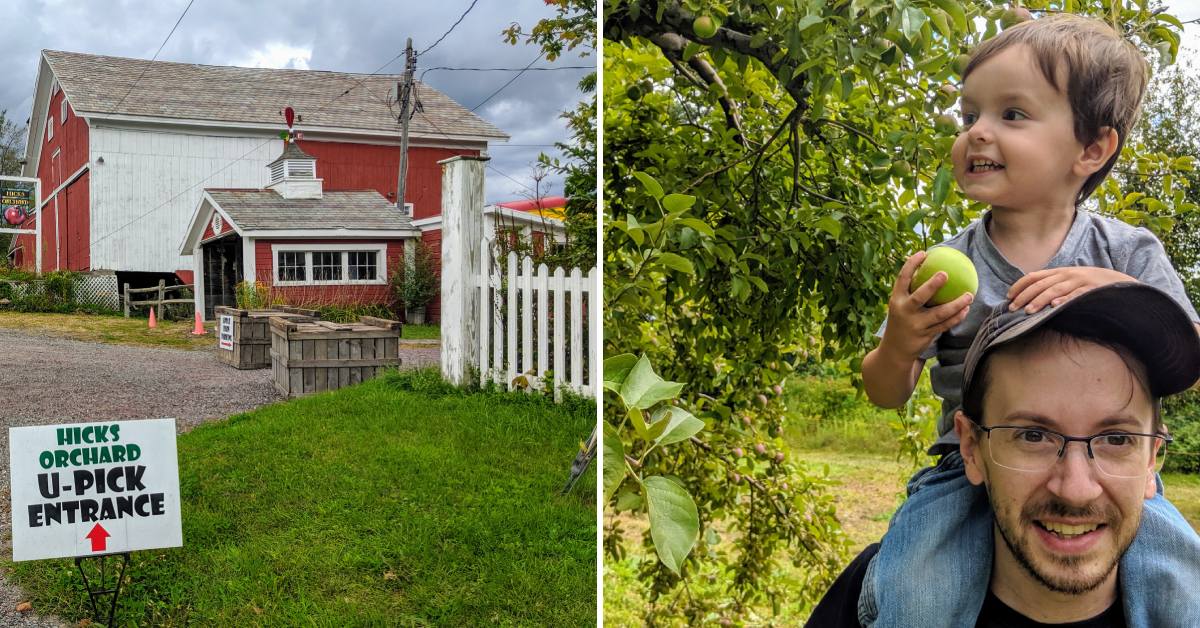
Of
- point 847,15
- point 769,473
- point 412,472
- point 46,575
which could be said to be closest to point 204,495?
point 46,575

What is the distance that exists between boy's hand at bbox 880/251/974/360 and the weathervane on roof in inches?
61.1

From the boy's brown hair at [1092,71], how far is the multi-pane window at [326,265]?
1.52 metres

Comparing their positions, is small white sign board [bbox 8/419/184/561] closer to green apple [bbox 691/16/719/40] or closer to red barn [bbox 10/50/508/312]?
red barn [bbox 10/50/508/312]

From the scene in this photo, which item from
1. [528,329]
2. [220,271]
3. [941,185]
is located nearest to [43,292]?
[220,271]

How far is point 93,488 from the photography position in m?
1.46

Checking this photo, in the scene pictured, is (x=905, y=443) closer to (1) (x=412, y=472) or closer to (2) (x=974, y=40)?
(2) (x=974, y=40)

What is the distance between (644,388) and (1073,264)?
0.24 metres

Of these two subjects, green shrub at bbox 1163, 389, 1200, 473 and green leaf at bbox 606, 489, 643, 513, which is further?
green shrub at bbox 1163, 389, 1200, 473

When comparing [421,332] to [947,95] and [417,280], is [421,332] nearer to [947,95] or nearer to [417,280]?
[417,280]

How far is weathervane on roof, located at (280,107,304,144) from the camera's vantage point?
1.78m

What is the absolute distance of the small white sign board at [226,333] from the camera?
66.7 inches

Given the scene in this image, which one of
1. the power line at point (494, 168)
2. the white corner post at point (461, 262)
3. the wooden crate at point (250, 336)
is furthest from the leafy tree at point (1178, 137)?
the wooden crate at point (250, 336)

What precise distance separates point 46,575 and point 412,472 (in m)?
0.68

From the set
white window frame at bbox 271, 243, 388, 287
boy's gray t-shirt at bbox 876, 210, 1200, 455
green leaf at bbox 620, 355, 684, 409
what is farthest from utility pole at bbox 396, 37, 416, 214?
boy's gray t-shirt at bbox 876, 210, 1200, 455
